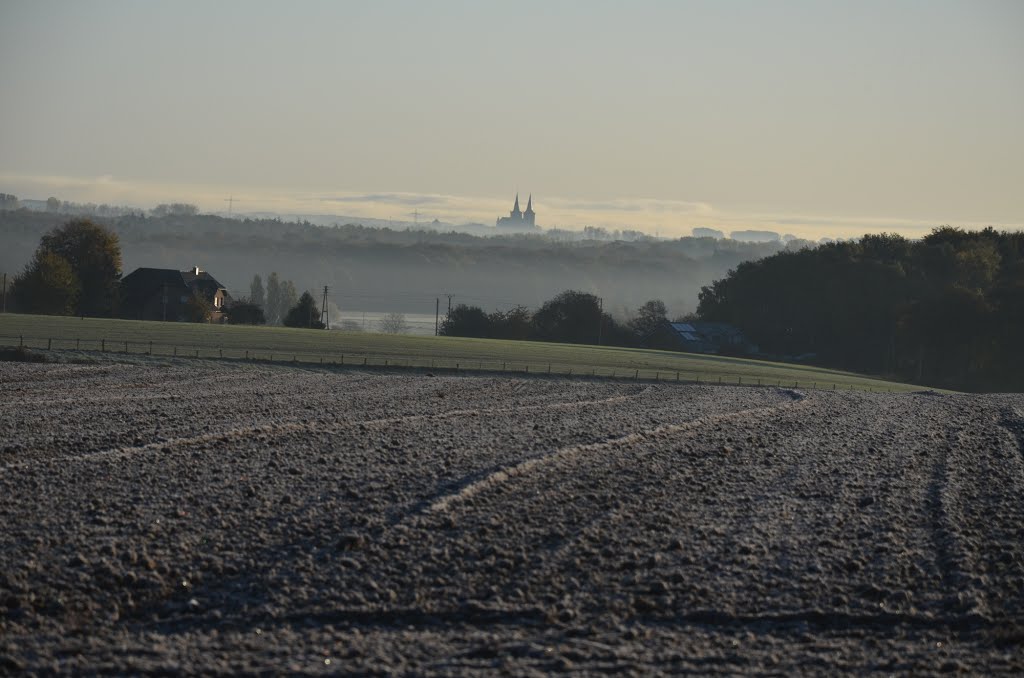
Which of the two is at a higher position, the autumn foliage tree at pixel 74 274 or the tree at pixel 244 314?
the autumn foliage tree at pixel 74 274

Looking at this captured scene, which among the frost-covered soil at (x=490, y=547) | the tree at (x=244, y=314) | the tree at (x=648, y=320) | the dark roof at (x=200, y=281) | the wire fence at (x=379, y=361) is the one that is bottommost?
the frost-covered soil at (x=490, y=547)

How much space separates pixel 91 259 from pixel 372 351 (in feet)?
178

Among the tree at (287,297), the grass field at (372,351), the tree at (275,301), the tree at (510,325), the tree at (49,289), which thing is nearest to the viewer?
the grass field at (372,351)

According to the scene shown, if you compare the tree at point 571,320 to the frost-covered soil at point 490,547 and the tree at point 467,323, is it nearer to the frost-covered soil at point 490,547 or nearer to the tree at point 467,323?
the tree at point 467,323

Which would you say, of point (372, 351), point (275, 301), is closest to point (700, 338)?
point (372, 351)

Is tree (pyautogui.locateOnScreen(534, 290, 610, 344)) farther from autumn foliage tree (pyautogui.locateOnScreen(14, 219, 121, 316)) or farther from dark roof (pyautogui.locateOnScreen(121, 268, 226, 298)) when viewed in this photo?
autumn foliage tree (pyautogui.locateOnScreen(14, 219, 121, 316))

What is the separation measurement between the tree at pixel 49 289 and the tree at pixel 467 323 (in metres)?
31.7

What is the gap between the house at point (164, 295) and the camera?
349 feet

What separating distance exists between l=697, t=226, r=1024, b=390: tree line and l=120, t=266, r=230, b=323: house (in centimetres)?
4740

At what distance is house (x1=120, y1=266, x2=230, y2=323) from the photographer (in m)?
106

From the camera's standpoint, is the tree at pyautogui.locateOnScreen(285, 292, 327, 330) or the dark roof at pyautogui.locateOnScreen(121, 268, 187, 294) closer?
the tree at pyautogui.locateOnScreen(285, 292, 327, 330)

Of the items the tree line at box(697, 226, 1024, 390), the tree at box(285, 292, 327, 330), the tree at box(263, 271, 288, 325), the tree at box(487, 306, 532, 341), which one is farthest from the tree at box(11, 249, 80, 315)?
the tree at box(263, 271, 288, 325)

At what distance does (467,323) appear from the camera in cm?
10362

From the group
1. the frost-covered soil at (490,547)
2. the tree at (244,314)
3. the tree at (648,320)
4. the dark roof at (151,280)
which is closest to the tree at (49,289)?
the dark roof at (151,280)
